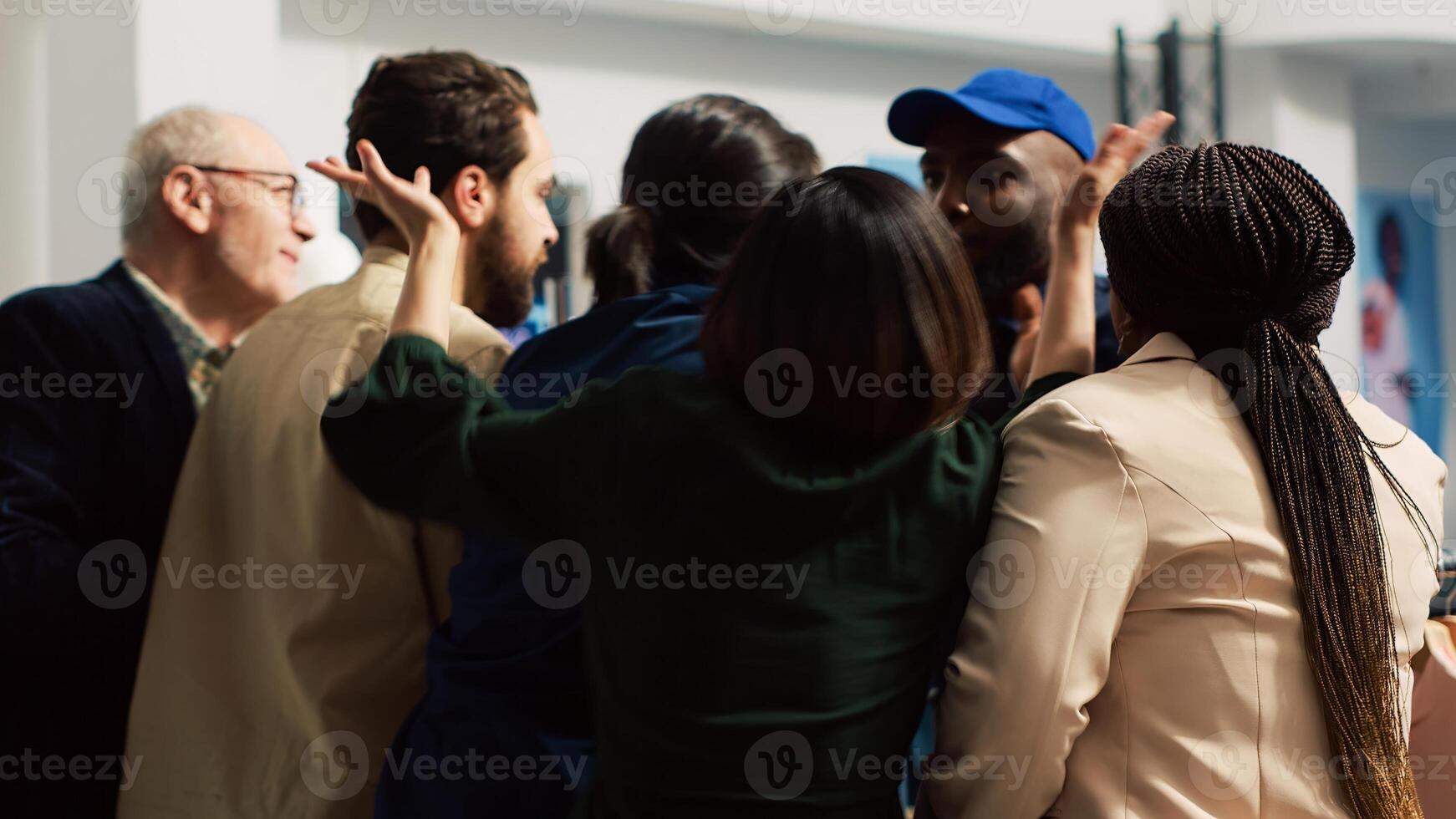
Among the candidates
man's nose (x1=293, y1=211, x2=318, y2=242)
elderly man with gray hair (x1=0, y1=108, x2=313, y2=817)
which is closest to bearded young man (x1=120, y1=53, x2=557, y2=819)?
elderly man with gray hair (x1=0, y1=108, x2=313, y2=817)

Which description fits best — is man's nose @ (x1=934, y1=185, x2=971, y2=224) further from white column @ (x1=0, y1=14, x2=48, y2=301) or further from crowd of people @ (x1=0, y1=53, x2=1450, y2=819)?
white column @ (x1=0, y1=14, x2=48, y2=301)

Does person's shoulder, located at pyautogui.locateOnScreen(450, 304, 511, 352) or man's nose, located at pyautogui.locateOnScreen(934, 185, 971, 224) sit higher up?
man's nose, located at pyautogui.locateOnScreen(934, 185, 971, 224)

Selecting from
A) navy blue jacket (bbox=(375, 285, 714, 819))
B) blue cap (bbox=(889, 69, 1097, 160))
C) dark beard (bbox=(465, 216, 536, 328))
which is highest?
blue cap (bbox=(889, 69, 1097, 160))

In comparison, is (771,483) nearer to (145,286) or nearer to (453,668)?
(453,668)

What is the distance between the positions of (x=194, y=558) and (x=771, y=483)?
863 millimetres

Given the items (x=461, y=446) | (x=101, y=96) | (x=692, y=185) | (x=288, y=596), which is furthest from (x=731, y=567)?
(x=101, y=96)

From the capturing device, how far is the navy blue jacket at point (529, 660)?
1.26 m

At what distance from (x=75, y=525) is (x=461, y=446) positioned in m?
0.85

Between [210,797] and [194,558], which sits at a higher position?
[194,558]

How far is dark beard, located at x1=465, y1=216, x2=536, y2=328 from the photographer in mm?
1689

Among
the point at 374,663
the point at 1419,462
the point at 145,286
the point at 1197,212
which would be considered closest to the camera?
the point at 1197,212

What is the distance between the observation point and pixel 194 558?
152 centimetres

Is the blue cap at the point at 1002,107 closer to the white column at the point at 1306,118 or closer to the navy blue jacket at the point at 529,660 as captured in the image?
the navy blue jacket at the point at 529,660

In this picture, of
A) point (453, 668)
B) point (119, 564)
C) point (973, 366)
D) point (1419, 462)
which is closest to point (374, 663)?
point (453, 668)
